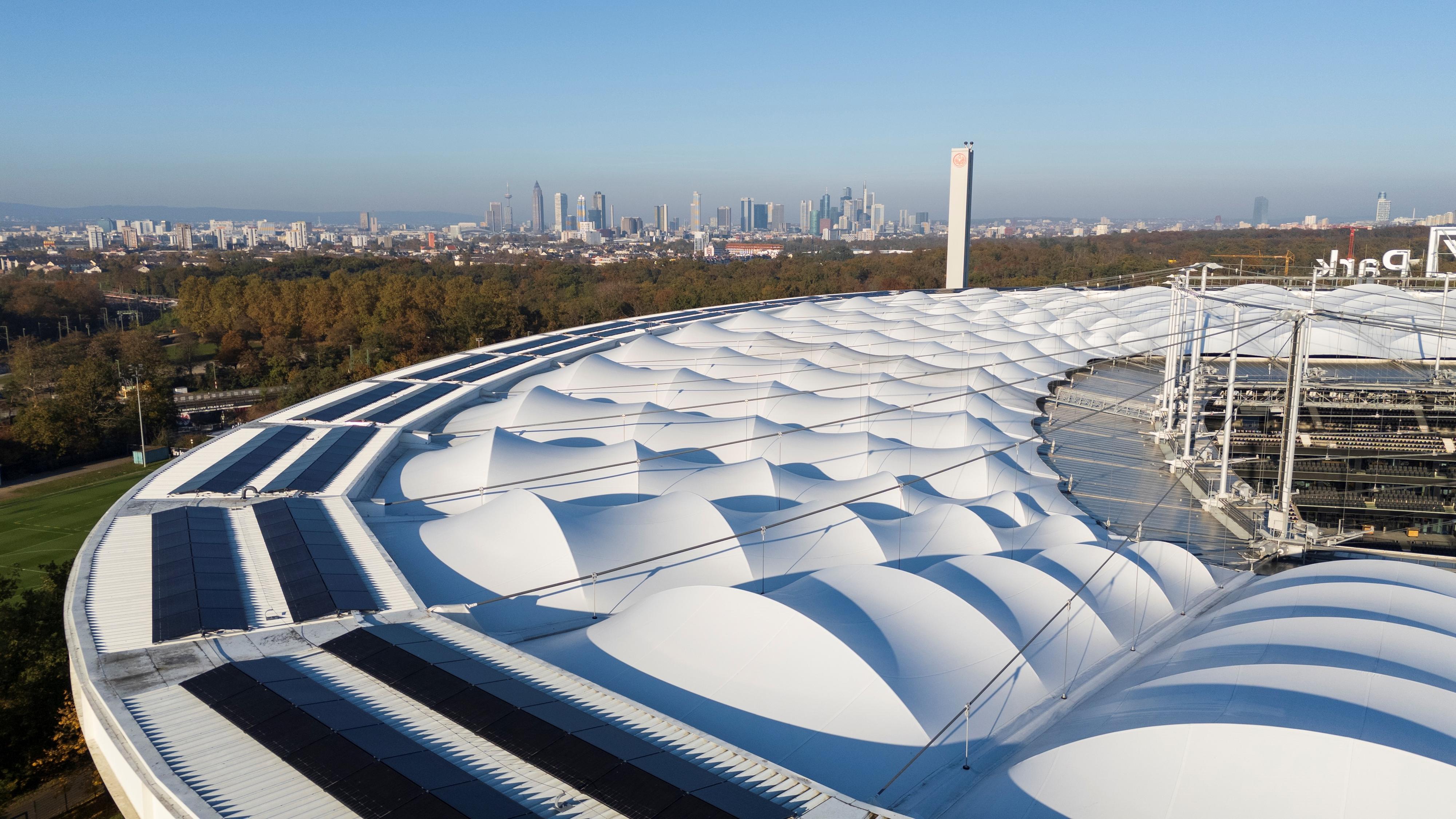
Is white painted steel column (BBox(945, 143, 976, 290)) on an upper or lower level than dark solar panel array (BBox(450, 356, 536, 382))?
upper

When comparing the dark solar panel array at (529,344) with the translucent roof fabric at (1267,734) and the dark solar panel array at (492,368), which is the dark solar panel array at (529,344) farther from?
the translucent roof fabric at (1267,734)

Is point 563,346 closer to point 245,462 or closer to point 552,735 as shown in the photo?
point 245,462

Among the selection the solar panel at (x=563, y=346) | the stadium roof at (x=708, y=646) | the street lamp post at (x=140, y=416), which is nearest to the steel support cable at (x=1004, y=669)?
the stadium roof at (x=708, y=646)

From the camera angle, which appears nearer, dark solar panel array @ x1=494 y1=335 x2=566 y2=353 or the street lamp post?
dark solar panel array @ x1=494 y1=335 x2=566 y2=353

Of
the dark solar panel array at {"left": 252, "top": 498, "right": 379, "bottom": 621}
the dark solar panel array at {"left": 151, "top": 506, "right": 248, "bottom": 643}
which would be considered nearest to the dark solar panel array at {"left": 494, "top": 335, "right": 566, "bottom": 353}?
the dark solar panel array at {"left": 252, "top": 498, "right": 379, "bottom": 621}

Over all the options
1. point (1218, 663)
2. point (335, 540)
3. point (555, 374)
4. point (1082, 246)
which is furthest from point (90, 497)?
point (1082, 246)

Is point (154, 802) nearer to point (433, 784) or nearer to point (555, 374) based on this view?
point (433, 784)

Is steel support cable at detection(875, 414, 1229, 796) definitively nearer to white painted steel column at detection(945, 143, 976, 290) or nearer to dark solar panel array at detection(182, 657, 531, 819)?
dark solar panel array at detection(182, 657, 531, 819)
